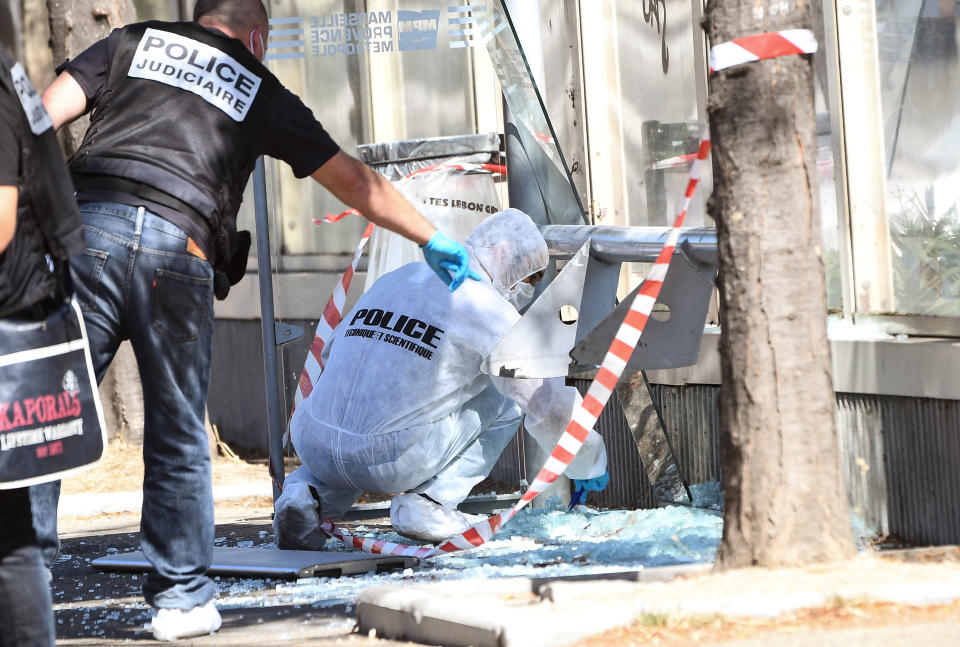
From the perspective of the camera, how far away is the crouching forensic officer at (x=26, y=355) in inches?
117

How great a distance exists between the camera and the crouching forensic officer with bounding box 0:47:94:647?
9.73 feet

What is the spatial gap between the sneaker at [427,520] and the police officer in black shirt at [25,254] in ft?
7.84

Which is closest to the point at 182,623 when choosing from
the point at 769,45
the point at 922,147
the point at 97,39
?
the point at 769,45

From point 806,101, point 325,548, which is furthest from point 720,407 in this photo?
point 325,548

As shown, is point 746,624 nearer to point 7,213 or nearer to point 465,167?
point 7,213

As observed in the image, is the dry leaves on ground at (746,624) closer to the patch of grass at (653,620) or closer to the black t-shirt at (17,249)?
the patch of grass at (653,620)

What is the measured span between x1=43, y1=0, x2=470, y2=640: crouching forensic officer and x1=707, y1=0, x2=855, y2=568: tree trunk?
1103 millimetres

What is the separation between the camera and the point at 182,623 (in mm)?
4066

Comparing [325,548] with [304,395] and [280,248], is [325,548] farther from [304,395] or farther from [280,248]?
[280,248]

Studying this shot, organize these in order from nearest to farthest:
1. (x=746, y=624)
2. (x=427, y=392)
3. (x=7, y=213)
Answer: (x=7, y=213)
(x=746, y=624)
(x=427, y=392)

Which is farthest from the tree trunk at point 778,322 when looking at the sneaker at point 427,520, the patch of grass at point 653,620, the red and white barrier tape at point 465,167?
the red and white barrier tape at point 465,167

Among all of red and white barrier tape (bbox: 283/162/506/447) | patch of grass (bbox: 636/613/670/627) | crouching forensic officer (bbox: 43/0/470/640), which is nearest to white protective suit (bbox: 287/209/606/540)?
red and white barrier tape (bbox: 283/162/506/447)

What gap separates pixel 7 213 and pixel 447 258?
79.3 inches

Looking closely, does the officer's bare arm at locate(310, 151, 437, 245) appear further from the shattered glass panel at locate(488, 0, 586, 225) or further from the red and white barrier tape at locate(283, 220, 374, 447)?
the red and white barrier tape at locate(283, 220, 374, 447)
